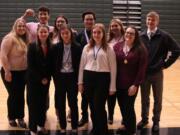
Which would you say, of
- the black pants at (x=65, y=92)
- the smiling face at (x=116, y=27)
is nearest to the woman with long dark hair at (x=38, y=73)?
the black pants at (x=65, y=92)

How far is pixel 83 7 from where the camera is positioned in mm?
14227

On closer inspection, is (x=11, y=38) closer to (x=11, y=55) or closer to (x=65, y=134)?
(x=11, y=55)

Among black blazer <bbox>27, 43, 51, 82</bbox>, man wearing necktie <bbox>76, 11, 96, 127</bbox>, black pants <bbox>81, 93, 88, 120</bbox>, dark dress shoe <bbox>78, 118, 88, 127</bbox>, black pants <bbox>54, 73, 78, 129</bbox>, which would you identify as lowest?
dark dress shoe <bbox>78, 118, 88, 127</bbox>

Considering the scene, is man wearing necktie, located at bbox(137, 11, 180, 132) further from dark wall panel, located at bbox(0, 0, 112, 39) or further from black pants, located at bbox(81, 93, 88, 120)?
dark wall panel, located at bbox(0, 0, 112, 39)

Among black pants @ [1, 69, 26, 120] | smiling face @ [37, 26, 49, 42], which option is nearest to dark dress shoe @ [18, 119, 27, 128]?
black pants @ [1, 69, 26, 120]

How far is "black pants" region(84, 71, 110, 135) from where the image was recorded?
4.82m

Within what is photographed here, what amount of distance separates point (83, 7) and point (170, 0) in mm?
3372

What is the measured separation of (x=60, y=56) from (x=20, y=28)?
0.78 metres

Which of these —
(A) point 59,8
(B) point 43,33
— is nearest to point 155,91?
(B) point 43,33

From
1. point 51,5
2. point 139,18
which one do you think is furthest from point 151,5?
point 51,5

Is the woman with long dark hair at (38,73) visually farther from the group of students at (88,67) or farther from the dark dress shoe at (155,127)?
the dark dress shoe at (155,127)

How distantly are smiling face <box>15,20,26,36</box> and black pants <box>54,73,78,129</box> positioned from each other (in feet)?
2.84

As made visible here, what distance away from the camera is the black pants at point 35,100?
5013 mm

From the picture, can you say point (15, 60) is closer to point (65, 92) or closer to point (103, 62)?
point (65, 92)
